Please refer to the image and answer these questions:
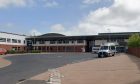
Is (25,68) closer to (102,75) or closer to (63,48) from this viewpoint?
(102,75)

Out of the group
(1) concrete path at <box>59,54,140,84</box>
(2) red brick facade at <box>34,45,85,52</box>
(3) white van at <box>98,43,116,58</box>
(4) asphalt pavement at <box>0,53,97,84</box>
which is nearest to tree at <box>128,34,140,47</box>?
(3) white van at <box>98,43,116,58</box>

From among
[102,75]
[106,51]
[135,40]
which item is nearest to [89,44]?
[135,40]

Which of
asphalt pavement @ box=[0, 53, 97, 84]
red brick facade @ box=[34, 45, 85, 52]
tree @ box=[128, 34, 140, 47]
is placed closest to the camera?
asphalt pavement @ box=[0, 53, 97, 84]

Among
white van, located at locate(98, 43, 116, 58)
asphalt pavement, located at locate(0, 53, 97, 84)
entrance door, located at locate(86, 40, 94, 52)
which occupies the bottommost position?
asphalt pavement, located at locate(0, 53, 97, 84)

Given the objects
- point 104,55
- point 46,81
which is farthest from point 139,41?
point 46,81

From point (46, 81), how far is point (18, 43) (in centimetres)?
10021

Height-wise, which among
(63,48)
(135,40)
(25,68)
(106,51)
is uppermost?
(135,40)

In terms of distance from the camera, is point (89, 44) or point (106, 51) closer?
point (106, 51)

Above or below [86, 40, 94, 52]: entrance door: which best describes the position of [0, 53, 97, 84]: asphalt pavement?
below

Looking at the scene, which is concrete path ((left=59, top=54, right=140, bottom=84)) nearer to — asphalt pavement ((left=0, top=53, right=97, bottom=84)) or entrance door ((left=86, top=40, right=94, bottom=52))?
asphalt pavement ((left=0, top=53, right=97, bottom=84))

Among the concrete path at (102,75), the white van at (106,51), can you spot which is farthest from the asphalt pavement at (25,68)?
the white van at (106,51)

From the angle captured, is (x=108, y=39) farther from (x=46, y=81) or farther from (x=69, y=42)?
(x=46, y=81)

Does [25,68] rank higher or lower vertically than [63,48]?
→ lower

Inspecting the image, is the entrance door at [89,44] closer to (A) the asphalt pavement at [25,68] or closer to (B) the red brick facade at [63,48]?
(B) the red brick facade at [63,48]
